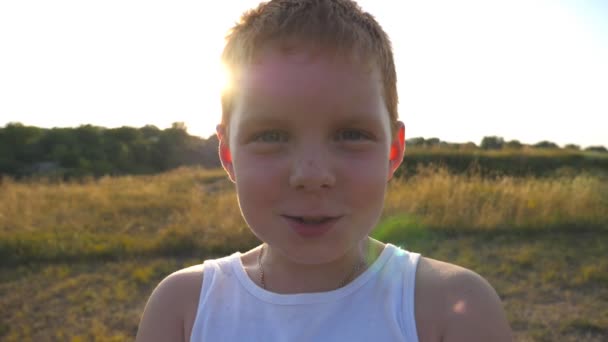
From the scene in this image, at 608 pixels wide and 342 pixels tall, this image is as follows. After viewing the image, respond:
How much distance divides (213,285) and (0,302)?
156 inches

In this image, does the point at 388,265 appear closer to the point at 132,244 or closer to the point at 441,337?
the point at 441,337

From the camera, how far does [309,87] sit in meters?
1.06

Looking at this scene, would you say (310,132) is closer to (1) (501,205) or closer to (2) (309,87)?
(2) (309,87)

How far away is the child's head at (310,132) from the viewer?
1.07 meters

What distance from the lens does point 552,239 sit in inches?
223

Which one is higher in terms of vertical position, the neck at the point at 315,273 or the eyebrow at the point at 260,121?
the eyebrow at the point at 260,121

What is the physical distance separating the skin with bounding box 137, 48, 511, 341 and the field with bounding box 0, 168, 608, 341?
2.72 meters

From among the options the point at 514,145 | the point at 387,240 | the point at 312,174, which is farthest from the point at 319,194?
the point at 514,145

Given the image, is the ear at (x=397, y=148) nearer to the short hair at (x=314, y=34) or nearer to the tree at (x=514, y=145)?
the short hair at (x=314, y=34)

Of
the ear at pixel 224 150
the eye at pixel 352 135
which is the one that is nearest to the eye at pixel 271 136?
the eye at pixel 352 135

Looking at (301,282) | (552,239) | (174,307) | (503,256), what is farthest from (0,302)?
(552,239)

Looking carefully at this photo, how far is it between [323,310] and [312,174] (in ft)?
1.34

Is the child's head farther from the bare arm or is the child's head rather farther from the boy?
the bare arm

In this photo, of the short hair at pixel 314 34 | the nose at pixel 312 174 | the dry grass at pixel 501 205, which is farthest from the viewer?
the dry grass at pixel 501 205
